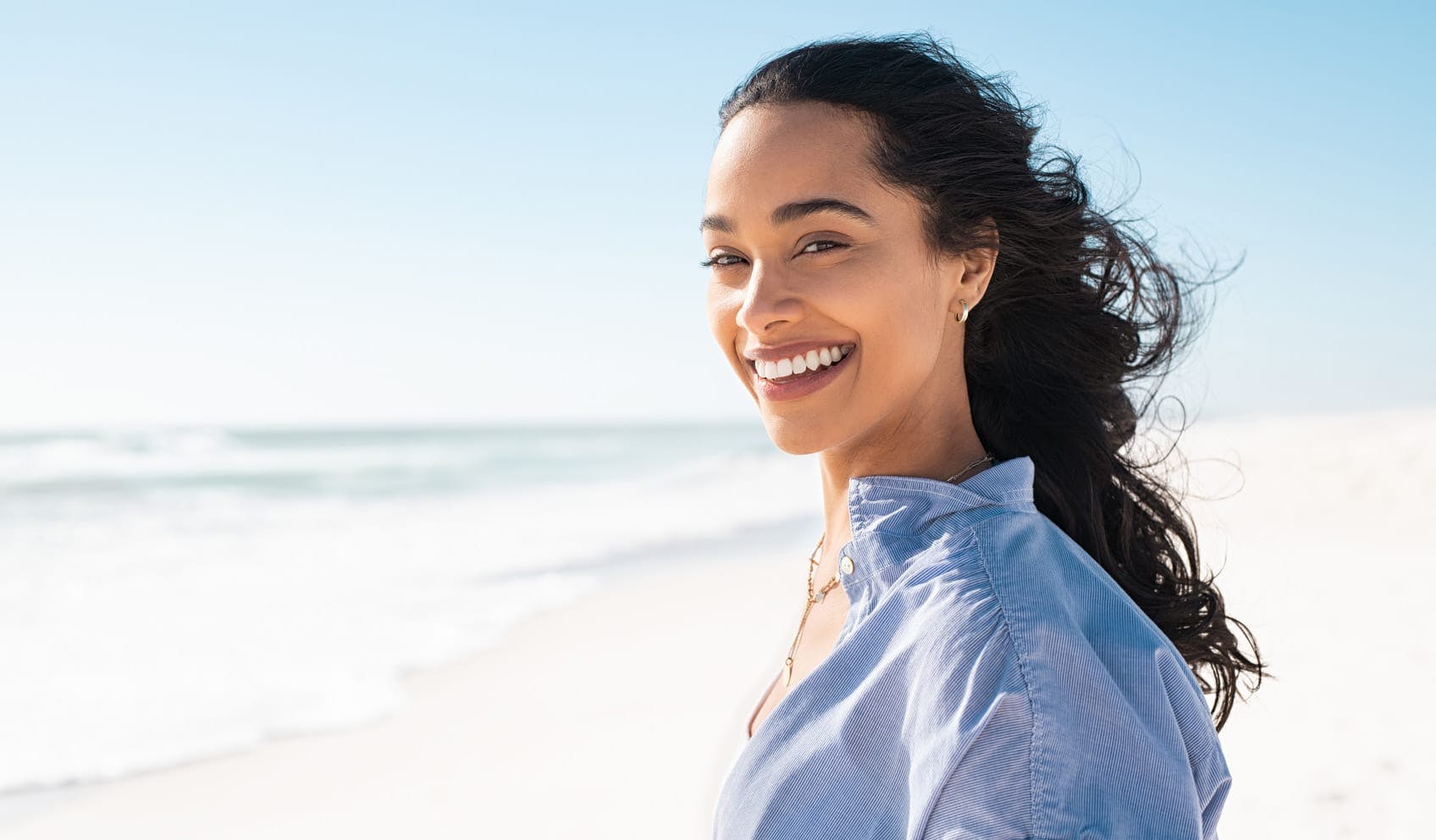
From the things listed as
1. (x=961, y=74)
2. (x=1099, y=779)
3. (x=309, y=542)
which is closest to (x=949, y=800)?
(x=1099, y=779)

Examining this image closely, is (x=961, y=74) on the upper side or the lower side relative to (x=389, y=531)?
lower

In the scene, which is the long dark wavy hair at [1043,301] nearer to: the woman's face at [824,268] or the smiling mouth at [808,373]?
the woman's face at [824,268]

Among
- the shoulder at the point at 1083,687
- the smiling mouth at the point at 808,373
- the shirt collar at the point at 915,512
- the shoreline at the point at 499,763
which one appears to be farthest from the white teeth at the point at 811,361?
the shoreline at the point at 499,763

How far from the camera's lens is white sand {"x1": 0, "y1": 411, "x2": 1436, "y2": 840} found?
4.33m

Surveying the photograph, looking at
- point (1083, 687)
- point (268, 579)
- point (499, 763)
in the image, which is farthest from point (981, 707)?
point (268, 579)

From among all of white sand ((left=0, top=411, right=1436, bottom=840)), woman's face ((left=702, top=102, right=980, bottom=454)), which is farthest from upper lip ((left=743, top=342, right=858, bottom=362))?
white sand ((left=0, top=411, right=1436, bottom=840))

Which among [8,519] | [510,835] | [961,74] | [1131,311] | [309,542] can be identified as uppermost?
[8,519]

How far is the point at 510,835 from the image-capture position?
177 inches

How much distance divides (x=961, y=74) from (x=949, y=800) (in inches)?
47.9

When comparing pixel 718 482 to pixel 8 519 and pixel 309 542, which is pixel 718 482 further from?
pixel 8 519

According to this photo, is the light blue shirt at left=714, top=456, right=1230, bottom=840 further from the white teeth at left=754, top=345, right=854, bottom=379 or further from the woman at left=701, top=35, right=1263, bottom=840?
the white teeth at left=754, top=345, right=854, bottom=379

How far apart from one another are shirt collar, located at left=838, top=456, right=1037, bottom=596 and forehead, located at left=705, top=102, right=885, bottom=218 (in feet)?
1.52

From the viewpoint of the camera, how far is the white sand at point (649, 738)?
433 centimetres

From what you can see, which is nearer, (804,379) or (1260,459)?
(804,379)
